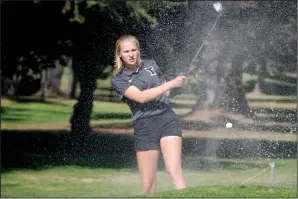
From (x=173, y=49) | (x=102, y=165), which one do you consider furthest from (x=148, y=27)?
(x=102, y=165)

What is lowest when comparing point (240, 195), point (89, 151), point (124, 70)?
point (89, 151)

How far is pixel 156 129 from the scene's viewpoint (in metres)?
7.38

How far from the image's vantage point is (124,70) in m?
7.56

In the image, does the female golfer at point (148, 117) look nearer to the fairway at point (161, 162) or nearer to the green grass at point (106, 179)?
the fairway at point (161, 162)

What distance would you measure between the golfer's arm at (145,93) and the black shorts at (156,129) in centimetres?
23

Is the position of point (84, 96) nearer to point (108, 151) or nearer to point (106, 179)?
point (108, 151)

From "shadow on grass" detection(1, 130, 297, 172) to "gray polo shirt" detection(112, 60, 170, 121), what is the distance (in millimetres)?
6475

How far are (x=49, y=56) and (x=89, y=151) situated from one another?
228 cm

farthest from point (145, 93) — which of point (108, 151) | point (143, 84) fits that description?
point (108, 151)

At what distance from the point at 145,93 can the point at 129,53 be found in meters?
0.48

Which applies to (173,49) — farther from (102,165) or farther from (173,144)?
(173,144)

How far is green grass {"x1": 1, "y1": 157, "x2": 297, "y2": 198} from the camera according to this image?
460 inches

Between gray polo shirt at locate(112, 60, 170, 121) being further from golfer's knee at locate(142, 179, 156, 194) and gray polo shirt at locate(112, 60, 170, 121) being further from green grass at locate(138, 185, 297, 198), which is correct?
green grass at locate(138, 185, 297, 198)

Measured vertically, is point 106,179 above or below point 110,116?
above
